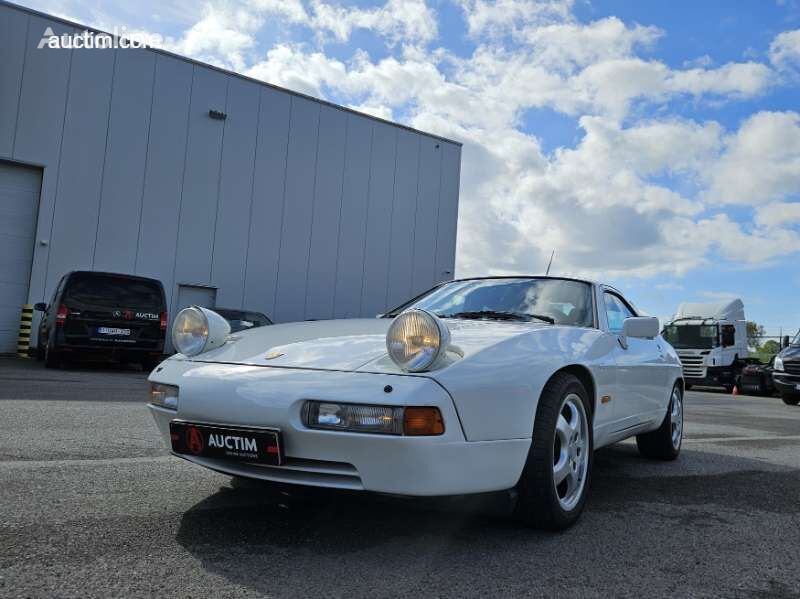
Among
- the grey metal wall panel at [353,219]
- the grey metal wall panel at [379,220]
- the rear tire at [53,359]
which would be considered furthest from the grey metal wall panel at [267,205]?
the rear tire at [53,359]

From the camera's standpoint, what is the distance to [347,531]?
261cm

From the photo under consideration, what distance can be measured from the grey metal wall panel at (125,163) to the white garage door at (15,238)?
4.84 feet

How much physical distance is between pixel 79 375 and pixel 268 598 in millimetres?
9063

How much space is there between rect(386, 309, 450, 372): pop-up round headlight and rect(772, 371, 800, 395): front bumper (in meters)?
14.6

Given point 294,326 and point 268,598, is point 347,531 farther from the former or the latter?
point 294,326

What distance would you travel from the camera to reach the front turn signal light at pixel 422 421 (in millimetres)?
2256

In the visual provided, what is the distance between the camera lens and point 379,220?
21.7m

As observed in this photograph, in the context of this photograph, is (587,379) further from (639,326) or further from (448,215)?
(448,215)

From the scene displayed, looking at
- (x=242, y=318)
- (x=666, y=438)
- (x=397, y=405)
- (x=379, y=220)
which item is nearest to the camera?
(x=397, y=405)

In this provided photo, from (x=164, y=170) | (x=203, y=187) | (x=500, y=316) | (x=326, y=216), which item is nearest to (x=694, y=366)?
(x=326, y=216)

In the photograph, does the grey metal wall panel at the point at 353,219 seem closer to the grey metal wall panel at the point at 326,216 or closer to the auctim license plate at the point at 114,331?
the grey metal wall panel at the point at 326,216

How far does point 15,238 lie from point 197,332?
594 inches

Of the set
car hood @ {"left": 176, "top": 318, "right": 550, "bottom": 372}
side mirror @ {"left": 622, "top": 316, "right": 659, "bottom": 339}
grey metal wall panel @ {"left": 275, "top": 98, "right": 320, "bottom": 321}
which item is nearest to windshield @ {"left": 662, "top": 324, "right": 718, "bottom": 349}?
grey metal wall panel @ {"left": 275, "top": 98, "right": 320, "bottom": 321}

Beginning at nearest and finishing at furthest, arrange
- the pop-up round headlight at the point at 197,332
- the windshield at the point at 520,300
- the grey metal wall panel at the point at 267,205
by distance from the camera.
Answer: the pop-up round headlight at the point at 197,332 < the windshield at the point at 520,300 < the grey metal wall panel at the point at 267,205
